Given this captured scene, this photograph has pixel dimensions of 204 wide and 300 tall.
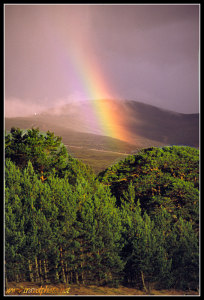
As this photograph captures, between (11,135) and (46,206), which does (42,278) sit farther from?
(11,135)

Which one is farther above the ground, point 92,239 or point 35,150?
point 35,150

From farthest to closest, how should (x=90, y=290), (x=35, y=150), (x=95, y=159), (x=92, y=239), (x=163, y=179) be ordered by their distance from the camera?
(x=95, y=159) < (x=35, y=150) < (x=163, y=179) < (x=92, y=239) < (x=90, y=290)

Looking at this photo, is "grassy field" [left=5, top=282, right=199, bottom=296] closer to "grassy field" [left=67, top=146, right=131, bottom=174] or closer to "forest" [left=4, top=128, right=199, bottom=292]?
"forest" [left=4, top=128, right=199, bottom=292]

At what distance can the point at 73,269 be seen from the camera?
24.0 meters

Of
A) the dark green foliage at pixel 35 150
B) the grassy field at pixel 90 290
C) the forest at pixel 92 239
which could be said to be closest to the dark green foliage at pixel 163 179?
the forest at pixel 92 239

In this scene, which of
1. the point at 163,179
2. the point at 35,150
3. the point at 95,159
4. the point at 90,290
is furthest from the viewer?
the point at 95,159

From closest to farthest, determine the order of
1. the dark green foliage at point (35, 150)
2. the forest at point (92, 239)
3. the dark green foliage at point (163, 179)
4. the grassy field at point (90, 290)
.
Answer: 1. the grassy field at point (90, 290)
2. the forest at point (92, 239)
3. the dark green foliage at point (163, 179)
4. the dark green foliage at point (35, 150)

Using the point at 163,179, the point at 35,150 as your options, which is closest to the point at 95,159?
the point at 35,150

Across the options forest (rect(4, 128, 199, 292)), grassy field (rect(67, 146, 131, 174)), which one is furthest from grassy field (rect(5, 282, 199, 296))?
grassy field (rect(67, 146, 131, 174))

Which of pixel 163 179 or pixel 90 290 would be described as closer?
pixel 90 290

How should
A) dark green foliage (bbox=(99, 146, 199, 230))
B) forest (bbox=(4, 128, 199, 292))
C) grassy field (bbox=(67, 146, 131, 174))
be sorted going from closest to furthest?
forest (bbox=(4, 128, 199, 292)) < dark green foliage (bbox=(99, 146, 199, 230)) < grassy field (bbox=(67, 146, 131, 174))

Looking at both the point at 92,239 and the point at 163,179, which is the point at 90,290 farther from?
the point at 163,179

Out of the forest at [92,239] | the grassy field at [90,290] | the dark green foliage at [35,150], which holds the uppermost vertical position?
the dark green foliage at [35,150]

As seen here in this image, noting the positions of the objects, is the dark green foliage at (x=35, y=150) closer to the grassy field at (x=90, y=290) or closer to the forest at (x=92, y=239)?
the forest at (x=92, y=239)
